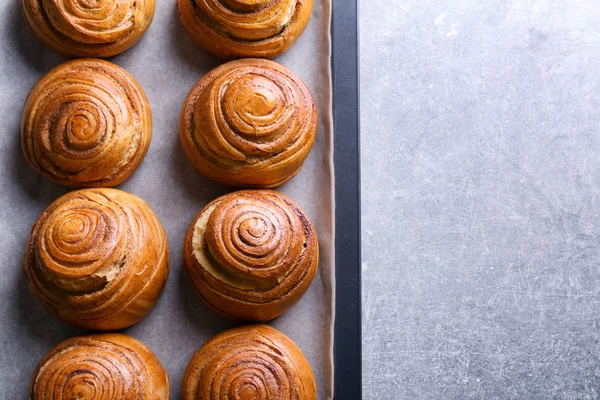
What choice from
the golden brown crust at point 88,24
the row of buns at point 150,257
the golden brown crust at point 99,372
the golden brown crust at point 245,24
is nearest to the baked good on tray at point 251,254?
the row of buns at point 150,257

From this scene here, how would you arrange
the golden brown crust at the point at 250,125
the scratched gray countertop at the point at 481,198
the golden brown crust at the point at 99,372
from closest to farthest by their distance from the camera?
the golden brown crust at the point at 99,372 < the golden brown crust at the point at 250,125 < the scratched gray countertop at the point at 481,198

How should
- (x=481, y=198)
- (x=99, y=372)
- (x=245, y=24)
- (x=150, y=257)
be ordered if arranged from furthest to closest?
1. (x=481, y=198)
2. (x=245, y=24)
3. (x=150, y=257)
4. (x=99, y=372)

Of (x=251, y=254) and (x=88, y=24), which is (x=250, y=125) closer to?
(x=251, y=254)

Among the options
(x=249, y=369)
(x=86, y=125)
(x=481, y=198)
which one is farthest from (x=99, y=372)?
(x=481, y=198)

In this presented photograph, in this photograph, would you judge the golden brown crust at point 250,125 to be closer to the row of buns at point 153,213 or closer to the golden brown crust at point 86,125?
the row of buns at point 153,213

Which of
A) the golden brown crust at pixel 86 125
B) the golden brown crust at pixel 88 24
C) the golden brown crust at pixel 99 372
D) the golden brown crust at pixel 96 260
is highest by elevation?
the golden brown crust at pixel 88 24

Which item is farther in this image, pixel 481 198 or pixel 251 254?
pixel 481 198

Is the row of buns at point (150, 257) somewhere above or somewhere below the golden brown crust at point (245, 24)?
below

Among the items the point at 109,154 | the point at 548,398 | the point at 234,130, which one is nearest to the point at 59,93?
the point at 109,154
